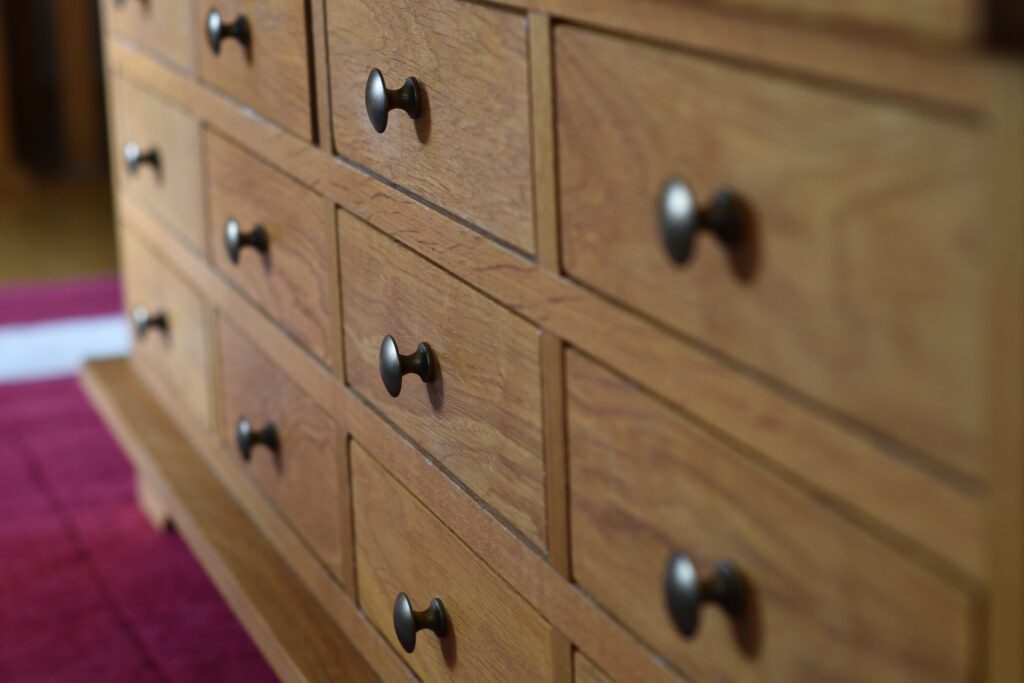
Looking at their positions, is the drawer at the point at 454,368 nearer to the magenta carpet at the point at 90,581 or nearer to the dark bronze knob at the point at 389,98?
the dark bronze knob at the point at 389,98

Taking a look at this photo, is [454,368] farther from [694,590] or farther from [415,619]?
[694,590]

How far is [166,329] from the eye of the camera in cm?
155

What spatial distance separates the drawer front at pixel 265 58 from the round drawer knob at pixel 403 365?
0.22m

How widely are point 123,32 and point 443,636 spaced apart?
88 centimetres

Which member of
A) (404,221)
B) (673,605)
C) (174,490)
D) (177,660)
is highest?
(404,221)

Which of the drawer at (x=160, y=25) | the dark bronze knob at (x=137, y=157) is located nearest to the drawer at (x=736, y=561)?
the drawer at (x=160, y=25)

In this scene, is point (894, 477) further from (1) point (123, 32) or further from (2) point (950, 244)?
(1) point (123, 32)

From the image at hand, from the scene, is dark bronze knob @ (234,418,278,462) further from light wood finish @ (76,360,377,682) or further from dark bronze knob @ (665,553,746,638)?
dark bronze knob @ (665,553,746,638)

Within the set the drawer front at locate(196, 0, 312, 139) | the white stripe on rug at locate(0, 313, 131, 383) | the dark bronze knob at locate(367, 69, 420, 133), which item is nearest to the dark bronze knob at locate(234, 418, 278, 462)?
the drawer front at locate(196, 0, 312, 139)

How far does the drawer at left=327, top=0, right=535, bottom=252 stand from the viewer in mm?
750

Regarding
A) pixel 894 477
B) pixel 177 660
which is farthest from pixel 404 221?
pixel 177 660

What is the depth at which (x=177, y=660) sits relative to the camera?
1437mm

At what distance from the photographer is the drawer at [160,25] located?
4.32 ft

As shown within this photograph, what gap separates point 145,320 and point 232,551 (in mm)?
399
